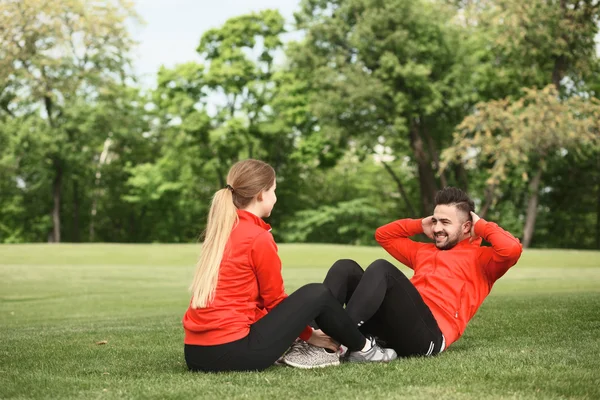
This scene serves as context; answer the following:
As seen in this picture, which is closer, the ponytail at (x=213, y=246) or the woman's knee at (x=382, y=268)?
the ponytail at (x=213, y=246)

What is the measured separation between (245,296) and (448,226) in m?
1.80

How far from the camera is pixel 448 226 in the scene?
220 inches

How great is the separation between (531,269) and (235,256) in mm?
20835

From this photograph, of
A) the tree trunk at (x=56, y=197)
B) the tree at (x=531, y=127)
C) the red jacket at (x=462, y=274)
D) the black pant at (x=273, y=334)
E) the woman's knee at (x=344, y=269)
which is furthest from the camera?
the tree trunk at (x=56, y=197)

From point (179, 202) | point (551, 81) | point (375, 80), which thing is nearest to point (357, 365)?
point (375, 80)

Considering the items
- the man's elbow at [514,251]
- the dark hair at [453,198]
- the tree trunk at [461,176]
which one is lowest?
the man's elbow at [514,251]

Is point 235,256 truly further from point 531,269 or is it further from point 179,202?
point 179,202

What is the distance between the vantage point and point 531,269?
23.8 meters

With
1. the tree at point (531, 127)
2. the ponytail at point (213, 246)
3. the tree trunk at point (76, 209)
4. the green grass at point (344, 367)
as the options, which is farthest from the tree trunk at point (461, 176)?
the ponytail at point (213, 246)

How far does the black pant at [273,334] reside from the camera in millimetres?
4801

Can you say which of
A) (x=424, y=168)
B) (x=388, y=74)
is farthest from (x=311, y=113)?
(x=424, y=168)

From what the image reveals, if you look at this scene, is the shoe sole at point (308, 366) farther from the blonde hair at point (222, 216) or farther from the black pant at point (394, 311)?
the blonde hair at point (222, 216)

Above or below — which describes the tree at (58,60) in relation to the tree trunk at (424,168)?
above

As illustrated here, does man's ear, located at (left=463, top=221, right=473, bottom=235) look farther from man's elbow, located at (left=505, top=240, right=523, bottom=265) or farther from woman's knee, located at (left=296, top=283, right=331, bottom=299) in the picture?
woman's knee, located at (left=296, top=283, right=331, bottom=299)
